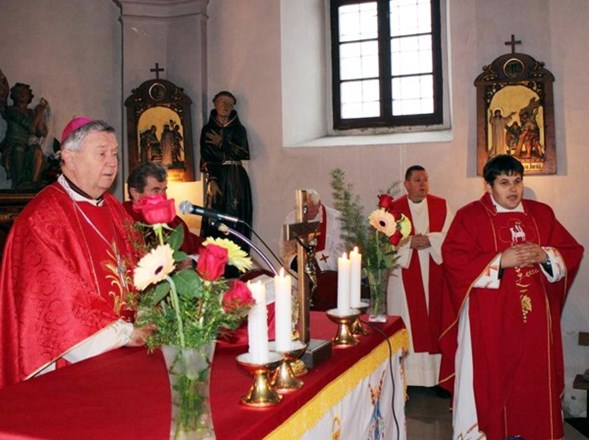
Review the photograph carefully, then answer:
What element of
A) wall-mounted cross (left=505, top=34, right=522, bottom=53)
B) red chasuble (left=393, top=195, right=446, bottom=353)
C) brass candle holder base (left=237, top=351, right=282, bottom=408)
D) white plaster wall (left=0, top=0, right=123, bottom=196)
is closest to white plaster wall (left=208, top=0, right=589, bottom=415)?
wall-mounted cross (left=505, top=34, right=522, bottom=53)

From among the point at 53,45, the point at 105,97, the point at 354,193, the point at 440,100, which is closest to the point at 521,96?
the point at 440,100

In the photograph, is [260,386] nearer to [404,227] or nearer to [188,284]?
[188,284]

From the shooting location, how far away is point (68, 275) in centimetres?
294

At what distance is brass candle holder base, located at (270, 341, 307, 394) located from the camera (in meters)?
2.23

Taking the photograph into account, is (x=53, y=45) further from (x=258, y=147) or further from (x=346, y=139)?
(x=346, y=139)

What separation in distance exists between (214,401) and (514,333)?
304 centimetres

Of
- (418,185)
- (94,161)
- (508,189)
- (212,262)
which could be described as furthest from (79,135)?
(418,185)

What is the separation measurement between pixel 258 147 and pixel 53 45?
288 centimetres

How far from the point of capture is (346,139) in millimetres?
8219

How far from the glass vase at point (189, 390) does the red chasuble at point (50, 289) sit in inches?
42.3

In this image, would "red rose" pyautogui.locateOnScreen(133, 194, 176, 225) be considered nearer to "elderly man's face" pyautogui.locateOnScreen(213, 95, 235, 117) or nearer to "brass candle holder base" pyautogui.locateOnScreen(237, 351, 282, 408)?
"brass candle holder base" pyautogui.locateOnScreen(237, 351, 282, 408)

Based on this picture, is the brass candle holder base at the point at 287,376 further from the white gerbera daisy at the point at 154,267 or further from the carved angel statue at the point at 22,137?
the carved angel statue at the point at 22,137

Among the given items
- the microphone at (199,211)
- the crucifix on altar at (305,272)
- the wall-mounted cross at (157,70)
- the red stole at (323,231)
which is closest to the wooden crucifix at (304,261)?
the crucifix on altar at (305,272)

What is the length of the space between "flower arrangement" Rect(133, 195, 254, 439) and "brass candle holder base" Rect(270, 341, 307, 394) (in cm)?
52
